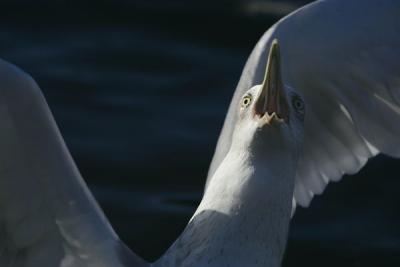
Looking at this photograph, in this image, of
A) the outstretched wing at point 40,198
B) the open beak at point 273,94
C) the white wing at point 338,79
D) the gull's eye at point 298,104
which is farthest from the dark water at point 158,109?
the open beak at point 273,94

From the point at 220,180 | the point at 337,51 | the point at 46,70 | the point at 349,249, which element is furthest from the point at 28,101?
the point at 46,70

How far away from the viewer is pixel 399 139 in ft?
18.9

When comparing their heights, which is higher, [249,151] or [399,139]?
[249,151]

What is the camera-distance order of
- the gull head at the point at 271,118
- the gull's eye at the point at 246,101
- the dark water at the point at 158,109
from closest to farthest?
the gull head at the point at 271,118 < the gull's eye at the point at 246,101 < the dark water at the point at 158,109

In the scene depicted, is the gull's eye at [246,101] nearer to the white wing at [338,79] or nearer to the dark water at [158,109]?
the white wing at [338,79]

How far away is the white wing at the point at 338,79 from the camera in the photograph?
557 cm

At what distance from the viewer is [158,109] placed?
7.91 meters

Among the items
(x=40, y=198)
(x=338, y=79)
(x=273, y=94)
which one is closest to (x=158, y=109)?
(x=338, y=79)

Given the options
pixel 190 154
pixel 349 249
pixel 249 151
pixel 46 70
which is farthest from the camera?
pixel 46 70

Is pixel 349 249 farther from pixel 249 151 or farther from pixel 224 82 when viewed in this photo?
pixel 249 151

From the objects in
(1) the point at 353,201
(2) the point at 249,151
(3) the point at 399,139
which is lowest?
(1) the point at 353,201

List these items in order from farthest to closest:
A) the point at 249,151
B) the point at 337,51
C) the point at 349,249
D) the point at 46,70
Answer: the point at 46,70
the point at 349,249
the point at 337,51
the point at 249,151

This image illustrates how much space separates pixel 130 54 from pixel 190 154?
1.11 meters

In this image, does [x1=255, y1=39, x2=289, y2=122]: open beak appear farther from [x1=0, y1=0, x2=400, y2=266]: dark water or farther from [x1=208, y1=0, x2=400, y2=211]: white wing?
[x1=0, y1=0, x2=400, y2=266]: dark water
